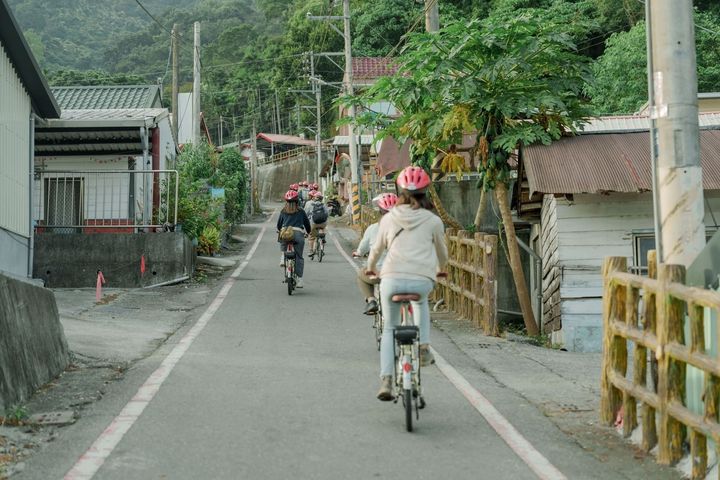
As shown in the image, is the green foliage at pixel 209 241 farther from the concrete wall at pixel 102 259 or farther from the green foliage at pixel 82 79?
the green foliage at pixel 82 79

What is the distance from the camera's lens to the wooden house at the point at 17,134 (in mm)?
14526

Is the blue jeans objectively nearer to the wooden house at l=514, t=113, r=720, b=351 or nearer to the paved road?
the paved road

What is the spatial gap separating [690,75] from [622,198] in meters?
8.50

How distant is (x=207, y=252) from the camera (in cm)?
2803

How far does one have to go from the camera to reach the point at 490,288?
13.4 meters

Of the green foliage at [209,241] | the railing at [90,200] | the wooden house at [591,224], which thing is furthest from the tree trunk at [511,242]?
the green foliage at [209,241]

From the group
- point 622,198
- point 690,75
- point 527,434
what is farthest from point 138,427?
point 622,198

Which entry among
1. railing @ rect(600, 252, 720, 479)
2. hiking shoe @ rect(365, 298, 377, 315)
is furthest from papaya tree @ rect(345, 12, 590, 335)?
railing @ rect(600, 252, 720, 479)

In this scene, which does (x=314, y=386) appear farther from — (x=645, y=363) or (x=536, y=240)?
(x=536, y=240)

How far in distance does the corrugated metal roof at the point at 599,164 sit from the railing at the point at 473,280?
152 centimetres

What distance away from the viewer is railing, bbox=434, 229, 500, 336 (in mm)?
13375

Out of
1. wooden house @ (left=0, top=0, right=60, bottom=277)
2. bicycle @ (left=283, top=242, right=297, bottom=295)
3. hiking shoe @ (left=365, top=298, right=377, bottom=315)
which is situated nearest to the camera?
hiking shoe @ (left=365, top=298, right=377, bottom=315)

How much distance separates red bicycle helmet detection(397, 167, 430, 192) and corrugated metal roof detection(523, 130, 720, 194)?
737cm

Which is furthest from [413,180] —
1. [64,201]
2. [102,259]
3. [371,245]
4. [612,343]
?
[64,201]
